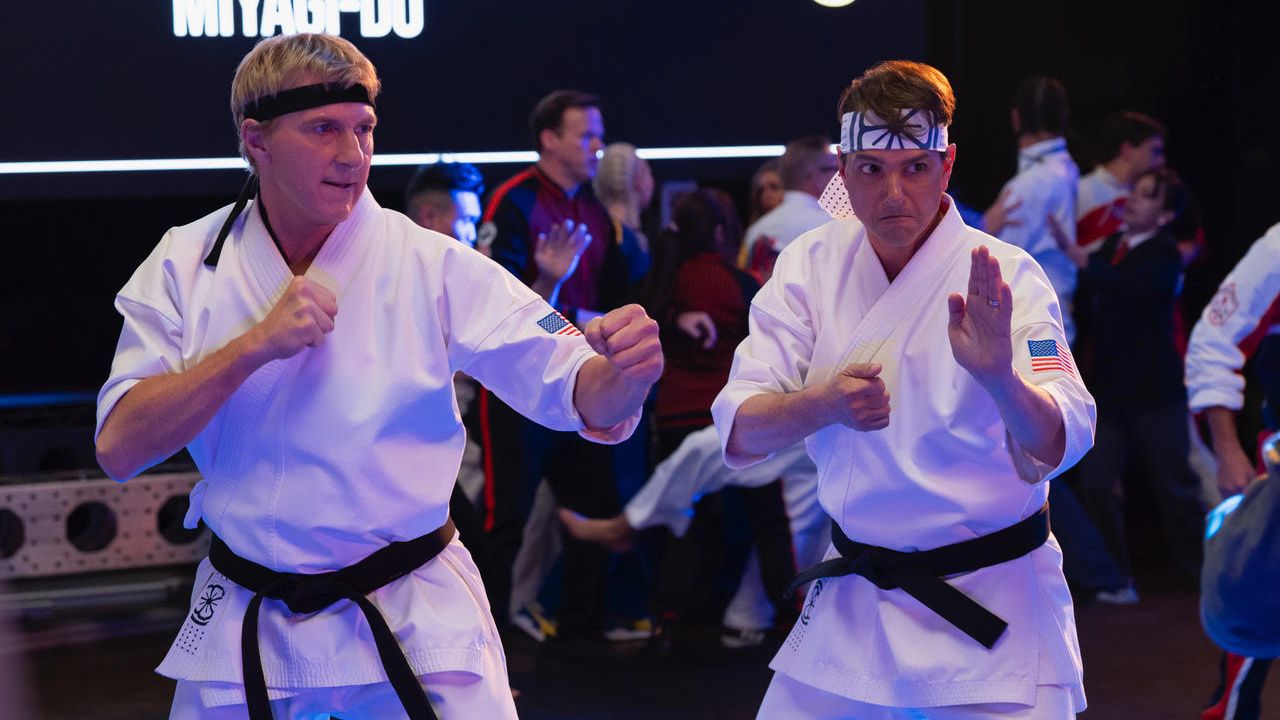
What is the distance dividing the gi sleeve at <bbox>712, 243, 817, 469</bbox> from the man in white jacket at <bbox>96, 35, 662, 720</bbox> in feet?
0.71

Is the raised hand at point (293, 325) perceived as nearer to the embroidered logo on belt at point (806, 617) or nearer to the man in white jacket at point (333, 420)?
the man in white jacket at point (333, 420)

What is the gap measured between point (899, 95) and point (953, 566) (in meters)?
0.75

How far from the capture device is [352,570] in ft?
6.90

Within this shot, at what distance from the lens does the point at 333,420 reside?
6.79 ft

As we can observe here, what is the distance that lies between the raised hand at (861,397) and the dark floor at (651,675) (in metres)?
2.30

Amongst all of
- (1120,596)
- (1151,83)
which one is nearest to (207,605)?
(1120,596)

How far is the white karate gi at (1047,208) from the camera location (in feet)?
18.1

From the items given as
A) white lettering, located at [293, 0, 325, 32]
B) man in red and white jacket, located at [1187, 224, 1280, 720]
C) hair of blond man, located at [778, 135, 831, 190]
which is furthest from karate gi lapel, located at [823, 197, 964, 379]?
white lettering, located at [293, 0, 325, 32]

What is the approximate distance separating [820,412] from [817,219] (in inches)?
123

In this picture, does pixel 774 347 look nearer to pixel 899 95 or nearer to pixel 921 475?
pixel 921 475

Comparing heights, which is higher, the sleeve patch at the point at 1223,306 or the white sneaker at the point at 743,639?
the sleeve patch at the point at 1223,306

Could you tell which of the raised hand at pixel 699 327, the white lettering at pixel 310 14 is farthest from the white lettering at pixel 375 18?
the raised hand at pixel 699 327

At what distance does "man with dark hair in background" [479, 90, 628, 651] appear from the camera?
454 centimetres

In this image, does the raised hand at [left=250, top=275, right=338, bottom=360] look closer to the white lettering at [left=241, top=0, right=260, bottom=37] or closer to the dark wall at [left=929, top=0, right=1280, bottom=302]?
the white lettering at [left=241, top=0, right=260, bottom=37]
